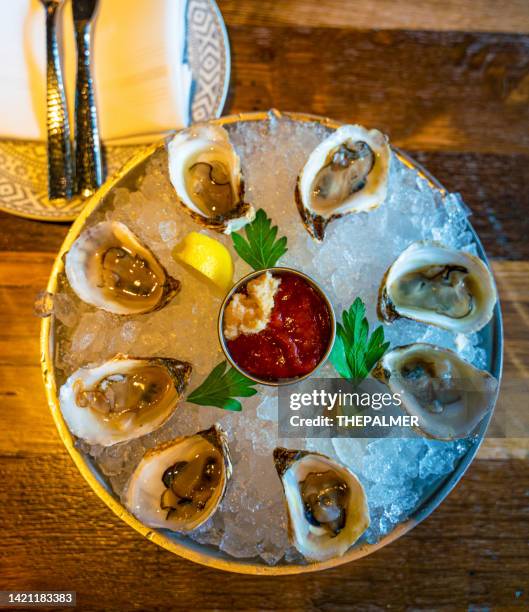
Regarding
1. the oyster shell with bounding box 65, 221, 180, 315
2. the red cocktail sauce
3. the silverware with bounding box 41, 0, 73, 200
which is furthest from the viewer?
the silverware with bounding box 41, 0, 73, 200

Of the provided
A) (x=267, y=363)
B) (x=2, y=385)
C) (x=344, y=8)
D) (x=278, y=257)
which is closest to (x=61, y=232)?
(x=2, y=385)

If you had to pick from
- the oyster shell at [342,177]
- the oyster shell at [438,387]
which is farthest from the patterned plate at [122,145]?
the oyster shell at [438,387]

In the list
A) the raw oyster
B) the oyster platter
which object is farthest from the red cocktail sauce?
the raw oyster

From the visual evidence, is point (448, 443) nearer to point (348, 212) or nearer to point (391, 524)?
point (391, 524)

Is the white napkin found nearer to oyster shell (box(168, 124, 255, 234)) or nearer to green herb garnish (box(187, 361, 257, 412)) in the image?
oyster shell (box(168, 124, 255, 234))

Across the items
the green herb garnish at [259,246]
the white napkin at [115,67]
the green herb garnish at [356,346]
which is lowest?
the green herb garnish at [356,346]

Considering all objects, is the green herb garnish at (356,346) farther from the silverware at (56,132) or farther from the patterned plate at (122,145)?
the silverware at (56,132)
